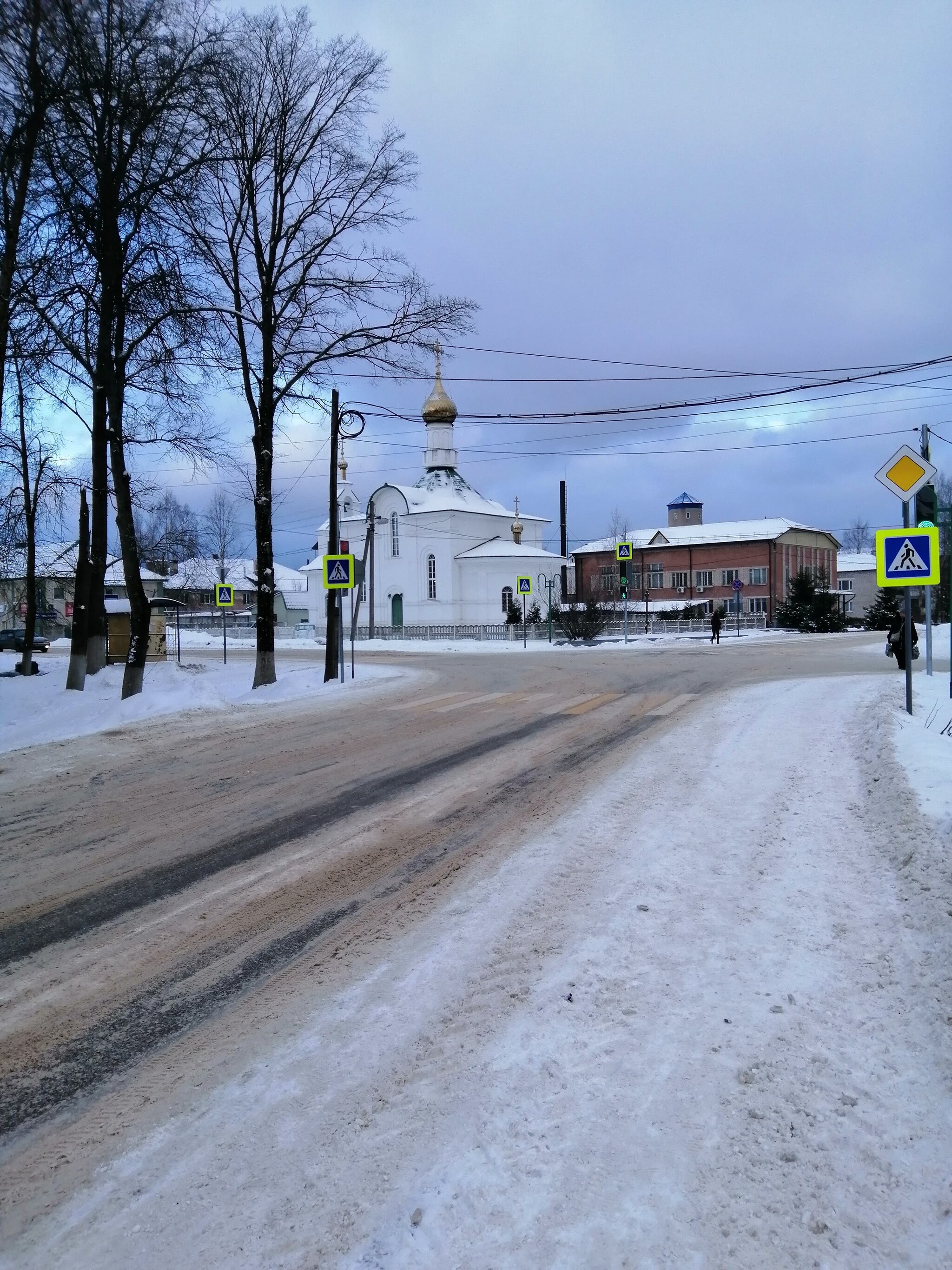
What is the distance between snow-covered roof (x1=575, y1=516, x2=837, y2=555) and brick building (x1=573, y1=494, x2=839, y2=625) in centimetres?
9

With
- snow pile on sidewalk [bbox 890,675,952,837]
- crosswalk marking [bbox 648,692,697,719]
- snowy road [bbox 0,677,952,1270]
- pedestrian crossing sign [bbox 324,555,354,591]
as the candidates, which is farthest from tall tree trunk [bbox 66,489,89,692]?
snowy road [bbox 0,677,952,1270]

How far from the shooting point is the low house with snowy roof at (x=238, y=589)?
279 feet

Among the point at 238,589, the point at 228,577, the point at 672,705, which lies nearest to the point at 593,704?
the point at 672,705

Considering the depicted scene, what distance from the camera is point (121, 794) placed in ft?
29.8

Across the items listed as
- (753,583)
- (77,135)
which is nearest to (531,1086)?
(77,135)

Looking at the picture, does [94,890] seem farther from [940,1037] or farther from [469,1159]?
[940,1037]

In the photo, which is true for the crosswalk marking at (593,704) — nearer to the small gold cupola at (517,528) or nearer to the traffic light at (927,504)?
the traffic light at (927,504)

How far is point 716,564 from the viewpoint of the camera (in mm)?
76750

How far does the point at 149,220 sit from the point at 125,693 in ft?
29.2

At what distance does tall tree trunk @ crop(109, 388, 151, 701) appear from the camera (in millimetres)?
17500

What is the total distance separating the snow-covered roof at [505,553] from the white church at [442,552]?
0.07 m

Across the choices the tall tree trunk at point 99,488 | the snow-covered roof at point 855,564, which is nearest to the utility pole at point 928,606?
the tall tree trunk at point 99,488

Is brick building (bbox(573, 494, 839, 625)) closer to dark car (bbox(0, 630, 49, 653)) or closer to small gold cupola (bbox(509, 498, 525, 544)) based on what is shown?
small gold cupola (bbox(509, 498, 525, 544))

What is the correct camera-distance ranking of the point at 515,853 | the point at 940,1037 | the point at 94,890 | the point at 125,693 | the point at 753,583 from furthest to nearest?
the point at 753,583, the point at 125,693, the point at 515,853, the point at 94,890, the point at 940,1037
